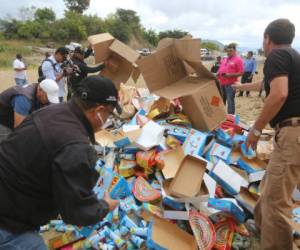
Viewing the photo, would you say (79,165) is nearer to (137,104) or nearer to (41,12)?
(137,104)

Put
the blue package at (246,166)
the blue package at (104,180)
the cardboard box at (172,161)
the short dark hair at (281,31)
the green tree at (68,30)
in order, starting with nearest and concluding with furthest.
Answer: the short dark hair at (281,31), the blue package at (104,180), the cardboard box at (172,161), the blue package at (246,166), the green tree at (68,30)

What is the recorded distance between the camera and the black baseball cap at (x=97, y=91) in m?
1.38

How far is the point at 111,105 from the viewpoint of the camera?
56.9 inches

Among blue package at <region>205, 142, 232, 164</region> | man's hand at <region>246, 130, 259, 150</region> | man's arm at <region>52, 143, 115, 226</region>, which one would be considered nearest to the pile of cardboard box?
blue package at <region>205, 142, 232, 164</region>

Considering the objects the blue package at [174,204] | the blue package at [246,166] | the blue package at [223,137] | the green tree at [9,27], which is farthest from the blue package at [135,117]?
the green tree at [9,27]

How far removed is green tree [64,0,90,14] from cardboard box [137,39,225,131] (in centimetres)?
6312

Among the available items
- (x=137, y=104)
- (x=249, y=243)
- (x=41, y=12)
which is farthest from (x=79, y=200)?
(x=41, y=12)

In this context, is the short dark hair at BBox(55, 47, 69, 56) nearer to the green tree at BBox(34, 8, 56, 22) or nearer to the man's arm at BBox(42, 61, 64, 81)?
the man's arm at BBox(42, 61, 64, 81)

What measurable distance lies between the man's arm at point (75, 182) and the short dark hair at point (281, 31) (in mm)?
1665

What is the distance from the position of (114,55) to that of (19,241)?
3624mm

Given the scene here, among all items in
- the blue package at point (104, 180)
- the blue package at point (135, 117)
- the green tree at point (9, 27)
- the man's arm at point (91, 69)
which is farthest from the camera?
the green tree at point (9, 27)

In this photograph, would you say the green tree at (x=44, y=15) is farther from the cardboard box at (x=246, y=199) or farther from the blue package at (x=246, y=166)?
the cardboard box at (x=246, y=199)

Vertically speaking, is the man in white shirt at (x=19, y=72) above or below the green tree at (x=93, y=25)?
below

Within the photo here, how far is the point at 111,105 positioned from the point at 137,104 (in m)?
3.05
